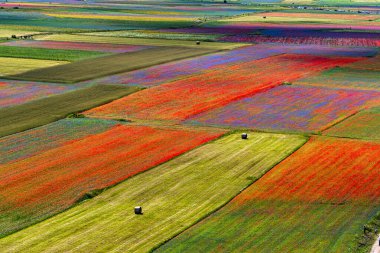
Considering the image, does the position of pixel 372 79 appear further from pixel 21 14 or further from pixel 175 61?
pixel 21 14

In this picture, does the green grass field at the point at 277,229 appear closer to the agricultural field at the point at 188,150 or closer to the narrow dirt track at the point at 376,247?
the agricultural field at the point at 188,150

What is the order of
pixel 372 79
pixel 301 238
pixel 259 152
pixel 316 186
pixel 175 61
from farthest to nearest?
pixel 175 61 < pixel 372 79 < pixel 259 152 < pixel 316 186 < pixel 301 238

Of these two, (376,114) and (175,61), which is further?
(175,61)

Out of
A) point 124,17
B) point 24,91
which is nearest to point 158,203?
point 24,91

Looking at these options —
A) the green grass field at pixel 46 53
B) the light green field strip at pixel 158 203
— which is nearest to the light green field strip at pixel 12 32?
the green grass field at pixel 46 53

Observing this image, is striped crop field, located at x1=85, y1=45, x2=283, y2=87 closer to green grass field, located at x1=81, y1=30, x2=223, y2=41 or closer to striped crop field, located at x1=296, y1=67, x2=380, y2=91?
striped crop field, located at x1=296, y1=67, x2=380, y2=91

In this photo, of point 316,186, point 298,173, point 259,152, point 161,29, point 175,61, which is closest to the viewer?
point 316,186

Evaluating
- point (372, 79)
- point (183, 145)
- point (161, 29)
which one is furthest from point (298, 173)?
point (161, 29)

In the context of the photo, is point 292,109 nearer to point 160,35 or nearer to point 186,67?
point 186,67
